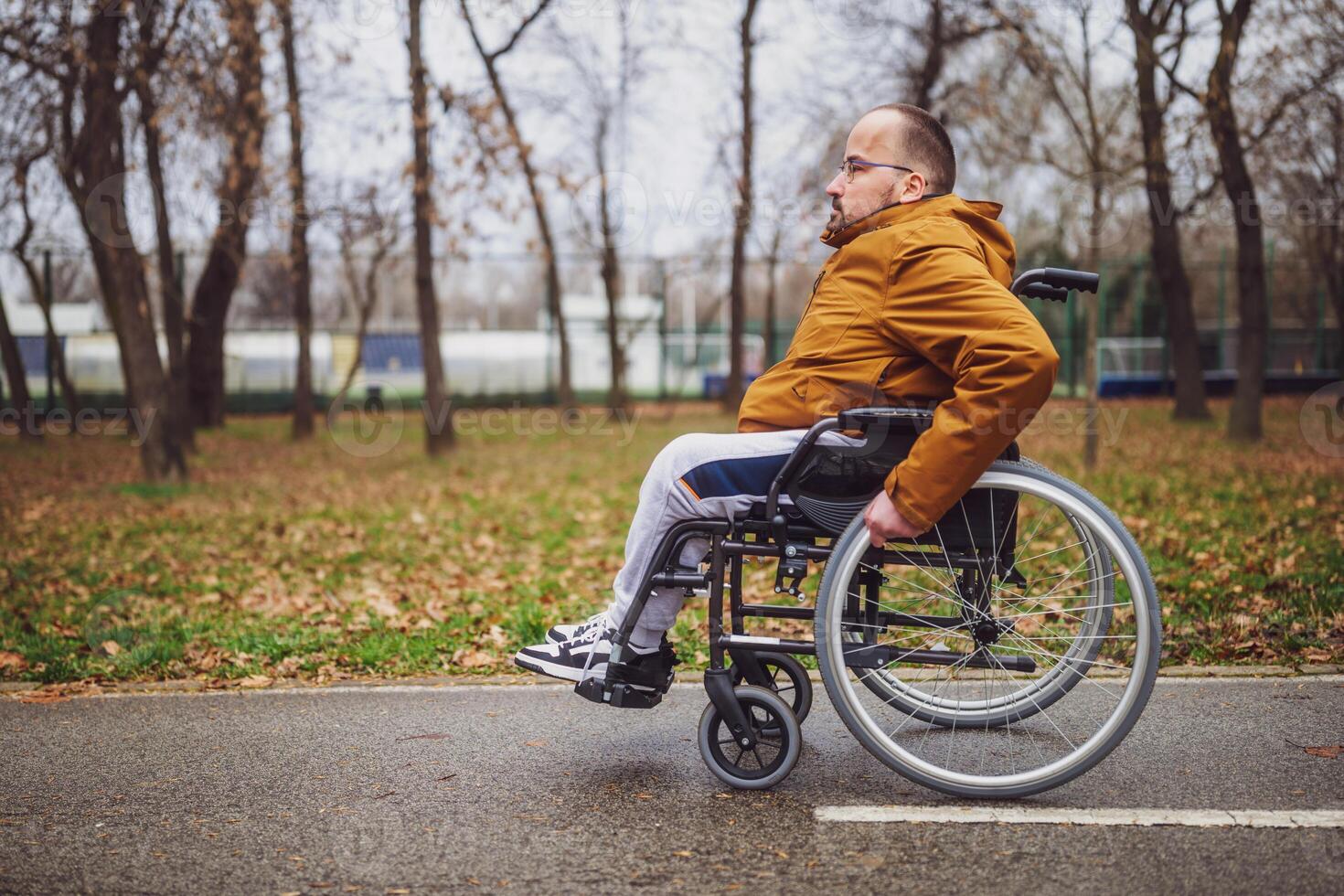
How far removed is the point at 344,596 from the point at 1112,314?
984 inches

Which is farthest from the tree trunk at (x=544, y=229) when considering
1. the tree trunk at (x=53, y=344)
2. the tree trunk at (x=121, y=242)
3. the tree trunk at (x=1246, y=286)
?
the tree trunk at (x=53, y=344)

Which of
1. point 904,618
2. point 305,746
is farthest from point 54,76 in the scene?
point 904,618

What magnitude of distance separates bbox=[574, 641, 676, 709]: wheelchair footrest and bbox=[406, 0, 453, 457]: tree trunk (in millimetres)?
11639

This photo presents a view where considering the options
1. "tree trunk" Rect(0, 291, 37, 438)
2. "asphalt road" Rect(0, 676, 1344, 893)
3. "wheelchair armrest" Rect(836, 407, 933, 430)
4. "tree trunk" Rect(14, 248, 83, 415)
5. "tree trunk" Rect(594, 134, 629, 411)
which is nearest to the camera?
"asphalt road" Rect(0, 676, 1344, 893)

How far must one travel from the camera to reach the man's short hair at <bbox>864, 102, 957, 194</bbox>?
2.97 meters

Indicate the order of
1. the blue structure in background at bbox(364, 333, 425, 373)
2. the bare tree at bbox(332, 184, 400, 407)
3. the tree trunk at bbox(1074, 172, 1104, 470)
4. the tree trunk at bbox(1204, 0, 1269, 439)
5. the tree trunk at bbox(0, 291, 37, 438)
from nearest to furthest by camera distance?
the tree trunk at bbox(1074, 172, 1104, 470) < the tree trunk at bbox(1204, 0, 1269, 439) < the tree trunk at bbox(0, 291, 37, 438) < the bare tree at bbox(332, 184, 400, 407) < the blue structure in background at bbox(364, 333, 425, 373)

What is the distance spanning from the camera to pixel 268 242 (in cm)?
2014

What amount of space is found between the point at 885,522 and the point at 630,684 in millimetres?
839

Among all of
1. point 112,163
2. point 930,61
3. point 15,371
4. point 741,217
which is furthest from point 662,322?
point 112,163

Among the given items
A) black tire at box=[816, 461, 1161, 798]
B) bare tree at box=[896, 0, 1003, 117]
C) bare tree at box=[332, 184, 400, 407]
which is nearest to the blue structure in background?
bare tree at box=[332, 184, 400, 407]

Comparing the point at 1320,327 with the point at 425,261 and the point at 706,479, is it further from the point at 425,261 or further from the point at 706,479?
the point at 706,479

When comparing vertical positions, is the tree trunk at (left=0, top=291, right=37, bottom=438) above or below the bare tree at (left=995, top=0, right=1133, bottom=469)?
below

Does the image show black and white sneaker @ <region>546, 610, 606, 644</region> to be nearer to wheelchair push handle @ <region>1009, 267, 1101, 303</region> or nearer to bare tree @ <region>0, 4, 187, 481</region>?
wheelchair push handle @ <region>1009, 267, 1101, 303</region>

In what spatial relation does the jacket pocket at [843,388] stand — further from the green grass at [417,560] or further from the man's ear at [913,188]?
the green grass at [417,560]
